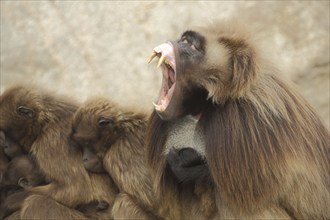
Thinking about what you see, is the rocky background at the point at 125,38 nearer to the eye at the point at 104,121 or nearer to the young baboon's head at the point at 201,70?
the eye at the point at 104,121

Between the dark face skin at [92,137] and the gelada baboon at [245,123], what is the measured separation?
0.71m

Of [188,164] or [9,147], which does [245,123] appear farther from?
[9,147]

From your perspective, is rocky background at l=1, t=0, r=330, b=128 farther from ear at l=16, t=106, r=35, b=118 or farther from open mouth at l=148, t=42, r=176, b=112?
open mouth at l=148, t=42, r=176, b=112

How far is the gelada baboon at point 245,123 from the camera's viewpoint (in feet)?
17.8

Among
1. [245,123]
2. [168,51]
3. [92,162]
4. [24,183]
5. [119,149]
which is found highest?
[168,51]

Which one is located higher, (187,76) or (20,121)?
(187,76)

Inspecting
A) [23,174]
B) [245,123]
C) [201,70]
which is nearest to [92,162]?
[23,174]

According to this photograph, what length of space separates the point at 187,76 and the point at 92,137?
107 centimetres

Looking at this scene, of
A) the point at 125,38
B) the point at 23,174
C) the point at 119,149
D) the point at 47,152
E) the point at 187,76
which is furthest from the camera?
the point at 125,38

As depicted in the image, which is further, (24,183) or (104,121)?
(24,183)

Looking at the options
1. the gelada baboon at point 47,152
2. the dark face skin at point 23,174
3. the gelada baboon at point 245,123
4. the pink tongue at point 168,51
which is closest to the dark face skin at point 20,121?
the gelada baboon at point 47,152

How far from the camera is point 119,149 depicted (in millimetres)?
6227

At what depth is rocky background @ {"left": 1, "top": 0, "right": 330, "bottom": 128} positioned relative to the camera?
838 centimetres

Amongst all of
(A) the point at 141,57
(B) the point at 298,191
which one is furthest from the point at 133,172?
(A) the point at 141,57
